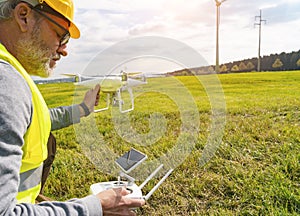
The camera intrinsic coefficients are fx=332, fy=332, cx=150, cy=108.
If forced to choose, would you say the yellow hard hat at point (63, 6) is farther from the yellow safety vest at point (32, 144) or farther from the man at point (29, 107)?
the yellow safety vest at point (32, 144)

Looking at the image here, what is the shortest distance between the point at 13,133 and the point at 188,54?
49.5 inches

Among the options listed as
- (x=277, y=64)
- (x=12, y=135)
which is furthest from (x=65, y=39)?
(x=277, y=64)

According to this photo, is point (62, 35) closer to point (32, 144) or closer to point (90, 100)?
A: point (32, 144)

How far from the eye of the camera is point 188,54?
78.9 inches

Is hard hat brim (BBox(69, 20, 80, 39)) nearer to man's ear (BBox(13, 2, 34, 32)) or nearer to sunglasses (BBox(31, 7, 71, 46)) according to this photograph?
sunglasses (BBox(31, 7, 71, 46))

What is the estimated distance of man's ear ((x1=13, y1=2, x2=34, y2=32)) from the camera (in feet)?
4.38

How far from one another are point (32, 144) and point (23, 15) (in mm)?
533

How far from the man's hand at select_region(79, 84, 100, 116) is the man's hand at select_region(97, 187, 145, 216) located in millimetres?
1074

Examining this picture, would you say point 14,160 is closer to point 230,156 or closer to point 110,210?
point 110,210

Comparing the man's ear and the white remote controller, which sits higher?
the man's ear

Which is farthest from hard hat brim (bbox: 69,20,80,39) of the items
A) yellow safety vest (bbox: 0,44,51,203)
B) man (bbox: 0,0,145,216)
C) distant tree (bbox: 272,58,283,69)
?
distant tree (bbox: 272,58,283,69)

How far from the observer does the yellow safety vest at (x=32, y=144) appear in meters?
1.19

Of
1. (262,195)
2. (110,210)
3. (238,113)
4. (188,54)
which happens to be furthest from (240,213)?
(238,113)

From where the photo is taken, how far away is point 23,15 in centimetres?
135
